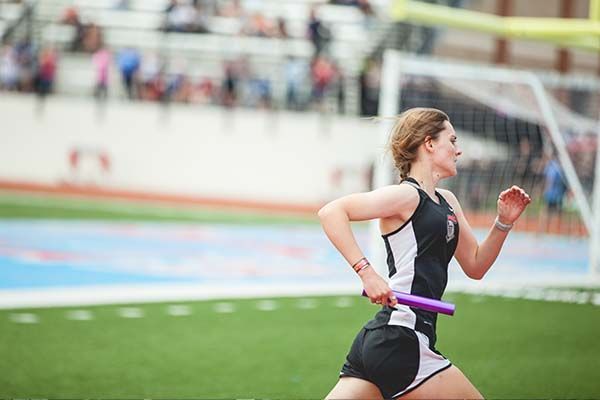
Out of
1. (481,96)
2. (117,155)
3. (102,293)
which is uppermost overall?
(481,96)

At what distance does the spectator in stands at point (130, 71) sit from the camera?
28.5 metres

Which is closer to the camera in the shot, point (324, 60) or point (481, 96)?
point (481, 96)

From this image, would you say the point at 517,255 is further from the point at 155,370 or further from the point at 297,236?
the point at 155,370

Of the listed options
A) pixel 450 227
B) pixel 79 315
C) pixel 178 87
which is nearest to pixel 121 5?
pixel 178 87

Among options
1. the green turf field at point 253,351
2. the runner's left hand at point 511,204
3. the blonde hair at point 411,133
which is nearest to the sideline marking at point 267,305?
the green turf field at point 253,351

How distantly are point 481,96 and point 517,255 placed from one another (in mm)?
2947

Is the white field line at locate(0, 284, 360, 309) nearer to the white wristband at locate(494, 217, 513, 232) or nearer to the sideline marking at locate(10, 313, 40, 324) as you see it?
the sideline marking at locate(10, 313, 40, 324)

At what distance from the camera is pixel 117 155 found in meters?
28.7

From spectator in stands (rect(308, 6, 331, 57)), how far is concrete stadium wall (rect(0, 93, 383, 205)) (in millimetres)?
2412

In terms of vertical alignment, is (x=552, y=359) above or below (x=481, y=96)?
below

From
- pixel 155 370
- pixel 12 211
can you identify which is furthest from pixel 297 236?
pixel 155 370

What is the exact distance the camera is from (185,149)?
28.6 metres

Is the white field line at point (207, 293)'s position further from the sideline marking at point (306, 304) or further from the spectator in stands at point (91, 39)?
the spectator in stands at point (91, 39)

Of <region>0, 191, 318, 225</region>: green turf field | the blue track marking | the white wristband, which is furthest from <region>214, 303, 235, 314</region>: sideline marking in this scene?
<region>0, 191, 318, 225</region>: green turf field
